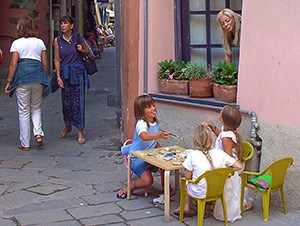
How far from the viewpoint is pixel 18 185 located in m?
5.75

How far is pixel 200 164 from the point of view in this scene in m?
4.49

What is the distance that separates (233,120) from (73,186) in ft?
6.19

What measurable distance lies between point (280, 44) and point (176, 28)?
6.16ft

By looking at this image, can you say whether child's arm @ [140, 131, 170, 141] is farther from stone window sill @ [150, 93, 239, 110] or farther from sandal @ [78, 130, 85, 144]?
sandal @ [78, 130, 85, 144]

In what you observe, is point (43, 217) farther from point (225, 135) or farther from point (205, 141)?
point (225, 135)

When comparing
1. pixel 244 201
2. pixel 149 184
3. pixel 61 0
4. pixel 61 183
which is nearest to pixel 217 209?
pixel 244 201

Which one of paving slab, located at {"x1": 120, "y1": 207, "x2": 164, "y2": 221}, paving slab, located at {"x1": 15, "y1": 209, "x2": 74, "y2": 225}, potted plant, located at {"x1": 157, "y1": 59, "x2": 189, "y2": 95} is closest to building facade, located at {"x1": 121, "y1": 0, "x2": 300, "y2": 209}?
potted plant, located at {"x1": 157, "y1": 59, "x2": 189, "y2": 95}

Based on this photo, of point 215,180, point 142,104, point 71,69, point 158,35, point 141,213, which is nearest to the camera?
point 215,180

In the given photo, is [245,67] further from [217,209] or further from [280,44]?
[217,209]

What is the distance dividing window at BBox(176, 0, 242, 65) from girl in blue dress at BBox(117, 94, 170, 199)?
1464 mm

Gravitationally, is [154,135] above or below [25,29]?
below

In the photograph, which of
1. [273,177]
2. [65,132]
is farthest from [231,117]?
[65,132]

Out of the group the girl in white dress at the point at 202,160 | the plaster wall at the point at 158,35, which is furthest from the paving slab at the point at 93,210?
the plaster wall at the point at 158,35

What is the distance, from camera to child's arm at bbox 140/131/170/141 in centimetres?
493
